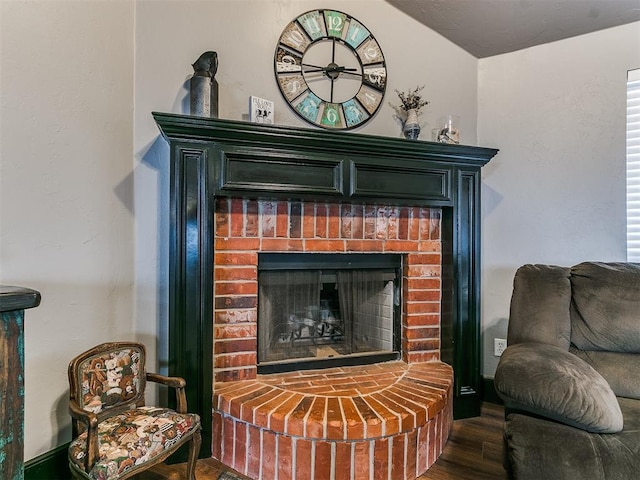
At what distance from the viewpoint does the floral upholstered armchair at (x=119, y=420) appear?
Answer: 48.3 inches

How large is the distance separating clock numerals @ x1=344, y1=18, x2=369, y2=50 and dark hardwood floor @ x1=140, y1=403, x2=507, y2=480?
2.27 metres

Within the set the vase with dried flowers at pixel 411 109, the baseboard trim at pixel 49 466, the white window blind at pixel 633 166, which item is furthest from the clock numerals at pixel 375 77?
the baseboard trim at pixel 49 466

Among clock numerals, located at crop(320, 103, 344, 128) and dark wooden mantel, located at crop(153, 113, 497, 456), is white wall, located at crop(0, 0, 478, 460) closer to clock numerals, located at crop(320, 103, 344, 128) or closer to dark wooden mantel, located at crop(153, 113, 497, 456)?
clock numerals, located at crop(320, 103, 344, 128)

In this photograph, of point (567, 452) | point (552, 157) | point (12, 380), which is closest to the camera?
point (12, 380)

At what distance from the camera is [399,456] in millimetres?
1581

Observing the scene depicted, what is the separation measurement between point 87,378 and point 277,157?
4.04ft

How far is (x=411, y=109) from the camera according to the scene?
2199 mm

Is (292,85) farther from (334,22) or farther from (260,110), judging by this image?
(334,22)

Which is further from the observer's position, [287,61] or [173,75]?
[287,61]

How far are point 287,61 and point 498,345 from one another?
7.30ft

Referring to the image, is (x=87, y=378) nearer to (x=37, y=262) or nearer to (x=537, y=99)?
(x=37, y=262)

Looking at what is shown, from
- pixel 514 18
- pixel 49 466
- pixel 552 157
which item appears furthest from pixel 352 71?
pixel 49 466

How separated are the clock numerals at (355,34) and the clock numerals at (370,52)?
33 mm

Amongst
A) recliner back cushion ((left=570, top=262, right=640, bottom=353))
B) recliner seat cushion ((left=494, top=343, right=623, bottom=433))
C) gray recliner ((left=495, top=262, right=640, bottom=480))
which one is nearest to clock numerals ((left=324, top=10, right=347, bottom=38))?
gray recliner ((left=495, top=262, right=640, bottom=480))
